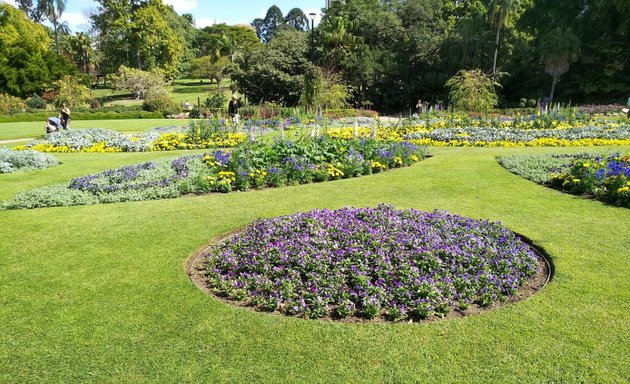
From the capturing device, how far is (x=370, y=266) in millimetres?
4488

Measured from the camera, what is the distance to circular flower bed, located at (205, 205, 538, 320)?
13.4 ft

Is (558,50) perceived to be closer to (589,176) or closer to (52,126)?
(589,176)

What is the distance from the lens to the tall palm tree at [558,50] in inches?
1375

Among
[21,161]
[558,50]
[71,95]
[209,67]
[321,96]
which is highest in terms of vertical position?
[558,50]

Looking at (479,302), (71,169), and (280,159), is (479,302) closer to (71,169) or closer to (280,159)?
(280,159)

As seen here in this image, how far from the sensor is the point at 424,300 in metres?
3.98

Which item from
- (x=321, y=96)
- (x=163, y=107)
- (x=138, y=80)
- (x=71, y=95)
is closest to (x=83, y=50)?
(x=138, y=80)

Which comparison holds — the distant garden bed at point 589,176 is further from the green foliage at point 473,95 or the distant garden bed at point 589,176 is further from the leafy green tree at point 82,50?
the leafy green tree at point 82,50

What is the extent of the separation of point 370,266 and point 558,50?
123 ft

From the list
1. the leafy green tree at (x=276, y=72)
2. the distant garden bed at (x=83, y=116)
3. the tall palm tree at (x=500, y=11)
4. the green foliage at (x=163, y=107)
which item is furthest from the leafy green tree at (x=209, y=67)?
the tall palm tree at (x=500, y=11)

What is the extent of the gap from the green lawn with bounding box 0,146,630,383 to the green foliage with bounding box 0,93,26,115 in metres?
31.6

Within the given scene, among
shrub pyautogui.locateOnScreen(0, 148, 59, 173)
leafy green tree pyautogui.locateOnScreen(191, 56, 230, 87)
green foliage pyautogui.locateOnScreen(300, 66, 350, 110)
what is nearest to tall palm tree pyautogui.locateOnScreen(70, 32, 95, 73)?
leafy green tree pyautogui.locateOnScreen(191, 56, 230, 87)

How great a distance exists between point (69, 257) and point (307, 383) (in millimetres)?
3642

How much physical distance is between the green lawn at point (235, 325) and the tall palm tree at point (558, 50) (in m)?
33.8
